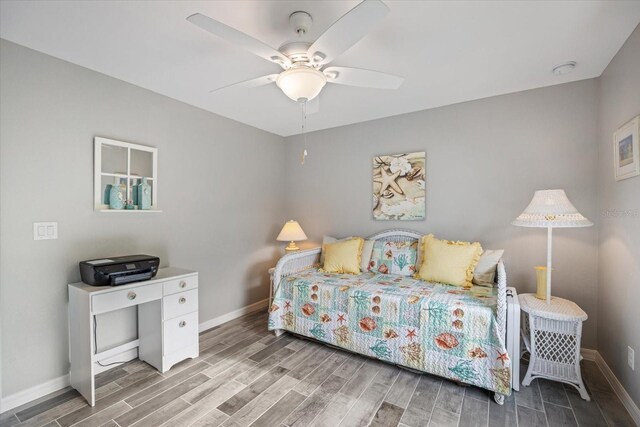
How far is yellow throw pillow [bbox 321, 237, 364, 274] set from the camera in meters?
3.02

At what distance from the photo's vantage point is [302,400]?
6.22 feet

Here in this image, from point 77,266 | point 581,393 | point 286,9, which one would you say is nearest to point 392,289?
point 581,393

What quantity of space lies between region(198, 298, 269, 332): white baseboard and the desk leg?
1087 mm

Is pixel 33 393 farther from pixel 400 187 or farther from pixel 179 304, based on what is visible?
pixel 400 187

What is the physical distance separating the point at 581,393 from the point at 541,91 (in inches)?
93.1

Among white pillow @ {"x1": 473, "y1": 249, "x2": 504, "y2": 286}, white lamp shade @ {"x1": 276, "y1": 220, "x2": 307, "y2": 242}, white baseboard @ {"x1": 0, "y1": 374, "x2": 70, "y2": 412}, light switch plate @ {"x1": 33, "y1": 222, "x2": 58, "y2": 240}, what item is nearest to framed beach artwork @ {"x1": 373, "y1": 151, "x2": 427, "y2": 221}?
white pillow @ {"x1": 473, "y1": 249, "x2": 504, "y2": 286}

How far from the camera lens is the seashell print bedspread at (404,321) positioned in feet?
6.33

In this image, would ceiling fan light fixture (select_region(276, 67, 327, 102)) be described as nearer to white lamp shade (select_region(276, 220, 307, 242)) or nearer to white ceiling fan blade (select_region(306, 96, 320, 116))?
white ceiling fan blade (select_region(306, 96, 320, 116))

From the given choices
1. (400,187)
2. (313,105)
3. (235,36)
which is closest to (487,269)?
(400,187)

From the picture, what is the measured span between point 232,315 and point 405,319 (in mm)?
2032

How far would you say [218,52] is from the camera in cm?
194

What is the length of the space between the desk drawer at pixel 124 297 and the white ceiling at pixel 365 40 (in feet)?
5.39

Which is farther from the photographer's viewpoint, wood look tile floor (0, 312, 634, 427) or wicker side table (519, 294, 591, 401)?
wicker side table (519, 294, 591, 401)

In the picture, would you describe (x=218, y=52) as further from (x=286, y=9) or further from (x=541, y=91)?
(x=541, y=91)
